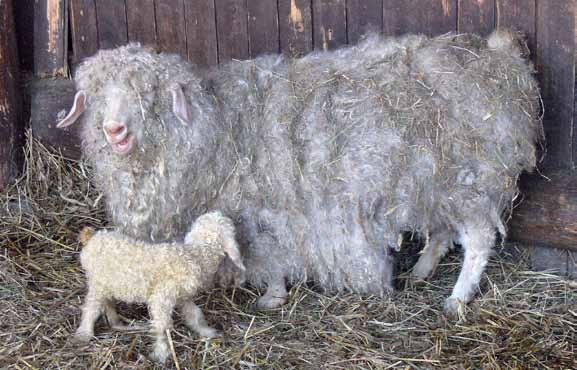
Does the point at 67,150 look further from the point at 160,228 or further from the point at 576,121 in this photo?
the point at 576,121

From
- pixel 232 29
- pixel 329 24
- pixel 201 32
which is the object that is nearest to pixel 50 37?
pixel 201 32

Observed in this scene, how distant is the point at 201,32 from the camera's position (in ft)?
19.2

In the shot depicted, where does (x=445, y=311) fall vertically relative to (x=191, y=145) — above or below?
below

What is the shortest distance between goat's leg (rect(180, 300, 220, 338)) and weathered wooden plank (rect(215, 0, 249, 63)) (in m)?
2.09

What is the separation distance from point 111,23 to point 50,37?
1.73 feet

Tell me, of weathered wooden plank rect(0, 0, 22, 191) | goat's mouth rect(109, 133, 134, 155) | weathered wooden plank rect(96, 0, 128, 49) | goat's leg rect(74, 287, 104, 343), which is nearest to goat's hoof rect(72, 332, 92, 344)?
goat's leg rect(74, 287, 104, 343)

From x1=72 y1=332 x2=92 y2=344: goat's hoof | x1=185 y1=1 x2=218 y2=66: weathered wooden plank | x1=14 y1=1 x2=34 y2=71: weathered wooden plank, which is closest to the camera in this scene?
x1=72 y1=332 x2=92 y2=344: goat's hoof

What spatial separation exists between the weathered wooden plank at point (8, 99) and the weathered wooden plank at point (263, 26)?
170cm

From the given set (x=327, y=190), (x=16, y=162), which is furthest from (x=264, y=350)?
(x=16, y=162)

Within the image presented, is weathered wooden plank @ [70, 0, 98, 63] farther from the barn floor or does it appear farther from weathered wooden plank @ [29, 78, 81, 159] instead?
the barn floor

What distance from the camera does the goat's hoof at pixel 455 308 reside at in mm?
4412

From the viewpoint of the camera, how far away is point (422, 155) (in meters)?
4.41

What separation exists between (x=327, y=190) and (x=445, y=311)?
890 mm

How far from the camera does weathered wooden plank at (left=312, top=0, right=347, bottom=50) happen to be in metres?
5.33
